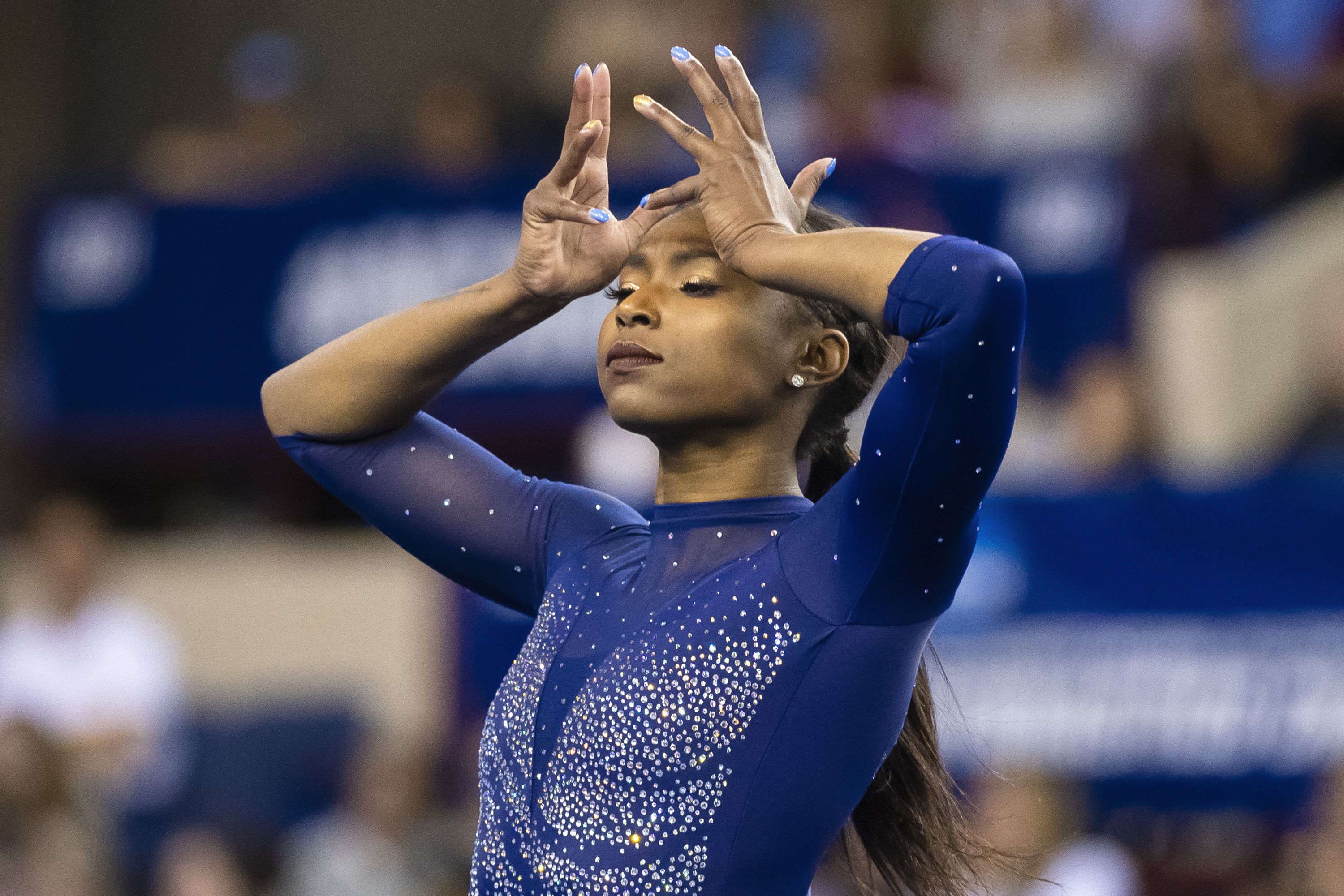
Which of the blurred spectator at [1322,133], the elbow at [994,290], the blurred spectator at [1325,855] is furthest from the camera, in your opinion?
the blurred spectator at [1322,133]

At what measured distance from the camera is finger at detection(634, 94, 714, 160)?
1.83 metres

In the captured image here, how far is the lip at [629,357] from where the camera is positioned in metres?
1.91

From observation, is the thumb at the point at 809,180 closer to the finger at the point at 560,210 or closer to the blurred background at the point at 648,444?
the finger at the point at 560,210

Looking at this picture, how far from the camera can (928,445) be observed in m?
1.69

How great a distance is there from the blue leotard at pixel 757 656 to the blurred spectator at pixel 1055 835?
2309mm

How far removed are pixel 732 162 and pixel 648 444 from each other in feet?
11.6

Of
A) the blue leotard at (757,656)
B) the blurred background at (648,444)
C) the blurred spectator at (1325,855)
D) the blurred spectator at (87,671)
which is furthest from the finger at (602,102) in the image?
the blurred spectator at (87,671)

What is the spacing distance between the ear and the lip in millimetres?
190

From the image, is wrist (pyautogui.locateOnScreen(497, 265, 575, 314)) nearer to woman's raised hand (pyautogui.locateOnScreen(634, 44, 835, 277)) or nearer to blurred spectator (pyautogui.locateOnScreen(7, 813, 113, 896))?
woman's raised hand (pyautogui.locateOnScreen(634, 44, 835, 277))

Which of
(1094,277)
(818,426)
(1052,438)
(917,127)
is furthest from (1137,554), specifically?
(818,426)

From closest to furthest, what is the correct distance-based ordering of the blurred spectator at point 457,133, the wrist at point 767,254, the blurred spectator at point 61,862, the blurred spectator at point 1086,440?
the wrist at point 767,254 → the blurred spectator at point 61,862 → the blurred spectator at point 1086,440 → the blurred spectator at point 457,133

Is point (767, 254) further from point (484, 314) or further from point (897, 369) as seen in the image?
point (484, 314)

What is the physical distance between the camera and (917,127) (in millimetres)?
6438

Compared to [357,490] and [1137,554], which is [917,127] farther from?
[357,490]
